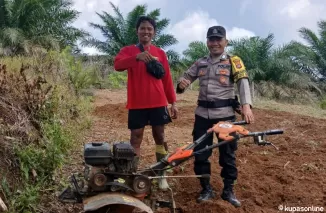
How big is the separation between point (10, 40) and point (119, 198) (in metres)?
15.9

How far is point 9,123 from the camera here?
4.40 meters

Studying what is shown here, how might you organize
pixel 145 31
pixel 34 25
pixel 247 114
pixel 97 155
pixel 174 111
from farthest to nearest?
pixel 34 25 < pixel 174 111 < pixel 145 31 < pixel 247 114 < pixel 97 155

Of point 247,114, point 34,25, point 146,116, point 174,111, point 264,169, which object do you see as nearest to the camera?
point 247,114

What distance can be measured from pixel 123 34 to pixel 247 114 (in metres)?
18.7

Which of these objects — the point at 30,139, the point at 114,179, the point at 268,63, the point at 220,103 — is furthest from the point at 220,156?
the point at 268,63

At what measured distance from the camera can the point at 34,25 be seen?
19266mm

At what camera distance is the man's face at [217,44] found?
166 inches

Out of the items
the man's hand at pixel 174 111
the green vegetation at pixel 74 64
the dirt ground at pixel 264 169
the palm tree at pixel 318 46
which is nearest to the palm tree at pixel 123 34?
the green vegetation at pixel 74 64

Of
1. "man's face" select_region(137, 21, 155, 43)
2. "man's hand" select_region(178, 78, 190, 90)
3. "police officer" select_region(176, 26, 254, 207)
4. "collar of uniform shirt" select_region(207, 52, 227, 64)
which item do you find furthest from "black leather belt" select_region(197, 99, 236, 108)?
"man's face" select_region(137, 21, 155, 43)

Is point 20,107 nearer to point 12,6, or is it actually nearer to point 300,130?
point 300,130

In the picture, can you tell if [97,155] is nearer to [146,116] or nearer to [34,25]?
[146,116]

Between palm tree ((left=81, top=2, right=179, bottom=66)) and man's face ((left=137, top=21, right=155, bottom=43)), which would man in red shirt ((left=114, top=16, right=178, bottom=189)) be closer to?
man's face ((left=137, top=21, right=155, bottom=43))

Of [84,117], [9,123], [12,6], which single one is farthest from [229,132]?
[12,6]

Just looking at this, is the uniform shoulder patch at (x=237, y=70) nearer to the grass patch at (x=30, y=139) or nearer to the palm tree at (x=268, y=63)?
the grass patch at (x=30, y=139)
